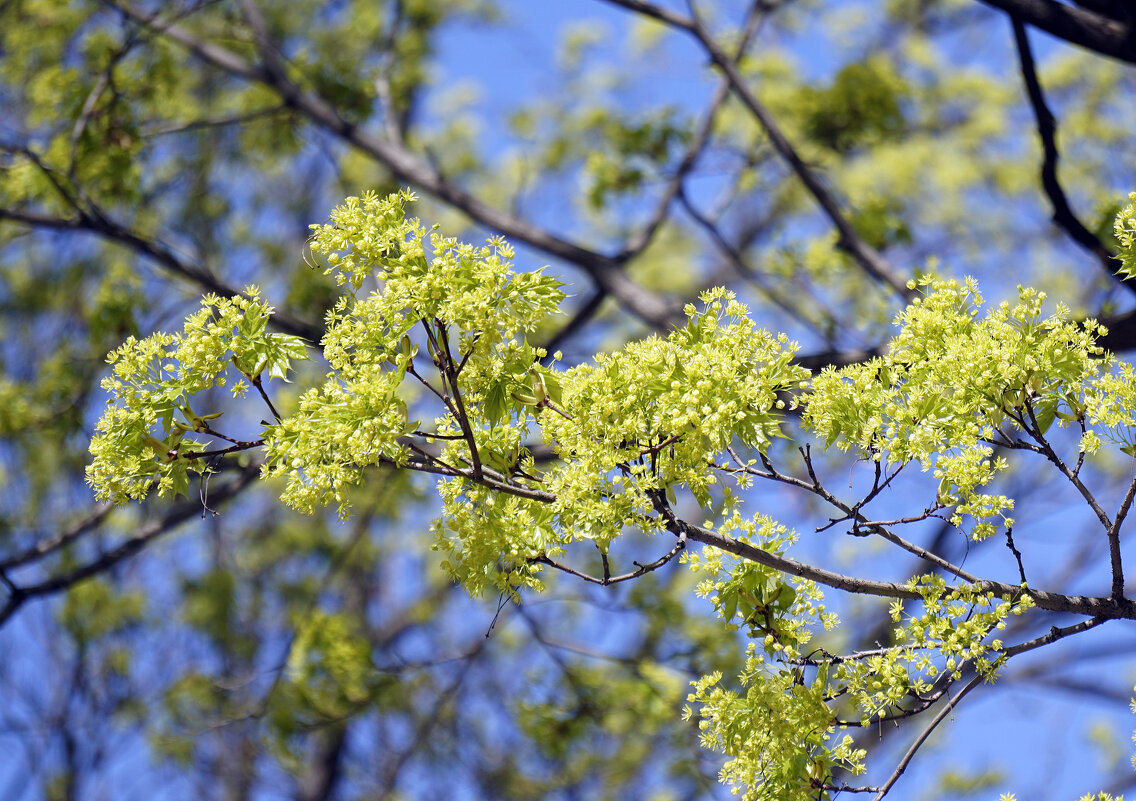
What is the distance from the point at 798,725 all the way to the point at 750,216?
45.2ft

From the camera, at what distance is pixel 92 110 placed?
6406 mm

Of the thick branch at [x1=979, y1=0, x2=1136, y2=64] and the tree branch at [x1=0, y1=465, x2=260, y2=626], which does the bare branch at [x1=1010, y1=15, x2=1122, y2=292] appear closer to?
the thick branch at [x1=979, y1=0, x2=1136, y2=64]

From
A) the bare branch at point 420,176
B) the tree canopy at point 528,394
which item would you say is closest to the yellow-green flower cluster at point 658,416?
the tree canopy at point 528,394

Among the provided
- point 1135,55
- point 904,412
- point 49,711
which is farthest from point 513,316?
point 49,711

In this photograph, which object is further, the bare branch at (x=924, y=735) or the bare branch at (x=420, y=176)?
the bare branch at (x=420, y=176)

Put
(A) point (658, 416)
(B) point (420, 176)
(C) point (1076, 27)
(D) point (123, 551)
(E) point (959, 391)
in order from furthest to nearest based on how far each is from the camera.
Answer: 1. (B) point (420, 176)
2. (D) point (123, 551)
3. (C) point (1076, 27)
4. (E) point (959, 391)
5. (A) point (658, 416)

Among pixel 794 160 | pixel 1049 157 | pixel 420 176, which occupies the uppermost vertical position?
pixel 420 176

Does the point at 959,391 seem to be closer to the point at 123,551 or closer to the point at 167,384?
the point at 167,384

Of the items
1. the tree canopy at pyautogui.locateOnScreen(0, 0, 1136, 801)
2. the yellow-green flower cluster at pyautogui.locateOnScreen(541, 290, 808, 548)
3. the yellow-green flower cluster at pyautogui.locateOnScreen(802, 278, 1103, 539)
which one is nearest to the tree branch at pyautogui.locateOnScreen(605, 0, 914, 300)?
the tree canopy at pyautogui.locateOnScreen(0, 0, 1136, 801)

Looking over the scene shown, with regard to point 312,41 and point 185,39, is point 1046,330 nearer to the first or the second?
point 185,39

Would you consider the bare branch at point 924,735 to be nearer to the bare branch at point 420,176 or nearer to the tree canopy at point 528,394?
the tree canopy at point 528,394

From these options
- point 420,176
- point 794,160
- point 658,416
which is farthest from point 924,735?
point 420,176

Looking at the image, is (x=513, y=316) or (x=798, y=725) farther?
(x=798, y=725)

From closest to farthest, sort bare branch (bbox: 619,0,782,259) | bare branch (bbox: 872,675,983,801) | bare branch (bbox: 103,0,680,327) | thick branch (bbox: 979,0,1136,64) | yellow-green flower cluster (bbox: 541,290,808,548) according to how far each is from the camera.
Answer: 1. yellow-green flower cluster (bbox: 541,290,808,548)
2. bare branch (bbox: 872,675,983,801)
3. thick branch (bbox: 979,0,1136,64)
4. bare branch (bbox: 103,0,680,327)
5. bare branch (bbox: 619,0,782,259)
